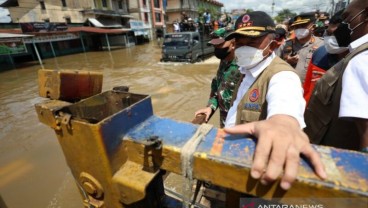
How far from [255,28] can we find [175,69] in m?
10.8

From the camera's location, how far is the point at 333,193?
0.64 m

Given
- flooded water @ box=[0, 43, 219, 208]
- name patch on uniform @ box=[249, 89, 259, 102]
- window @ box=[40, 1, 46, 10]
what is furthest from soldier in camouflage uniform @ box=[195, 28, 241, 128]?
window @ box=[40, 1, 46, 10]

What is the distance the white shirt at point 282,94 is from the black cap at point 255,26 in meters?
0.24

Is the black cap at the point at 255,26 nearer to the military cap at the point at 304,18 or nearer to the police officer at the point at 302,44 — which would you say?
the police officer at the point at 302,44

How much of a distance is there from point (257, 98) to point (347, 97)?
1.63 feet

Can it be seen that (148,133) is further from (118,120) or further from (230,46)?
(230,46)

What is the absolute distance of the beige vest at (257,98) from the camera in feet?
4.63

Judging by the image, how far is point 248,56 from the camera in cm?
174

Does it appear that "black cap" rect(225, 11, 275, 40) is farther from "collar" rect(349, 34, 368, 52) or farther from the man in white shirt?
"collar" rect(349, 34, 368, 52)

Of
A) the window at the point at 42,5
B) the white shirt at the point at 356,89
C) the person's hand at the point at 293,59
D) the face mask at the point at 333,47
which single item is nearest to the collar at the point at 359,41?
the white shirt at the point at 356,89

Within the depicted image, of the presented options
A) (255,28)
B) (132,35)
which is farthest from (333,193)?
(132,35)

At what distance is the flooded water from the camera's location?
354 centimetres

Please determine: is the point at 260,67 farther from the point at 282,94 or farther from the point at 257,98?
the point at 282,94

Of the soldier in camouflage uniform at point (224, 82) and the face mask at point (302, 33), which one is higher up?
the face mask at point (302, 33)
